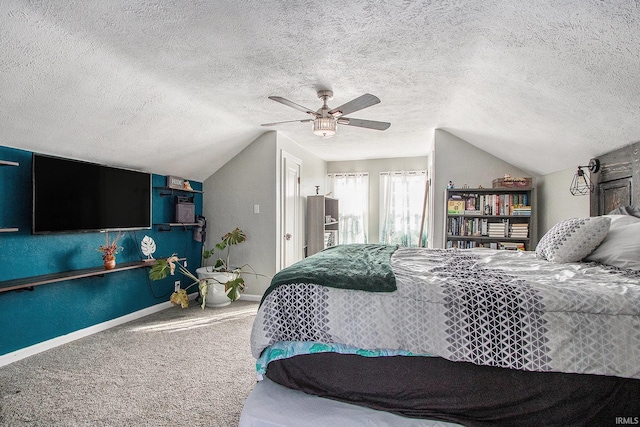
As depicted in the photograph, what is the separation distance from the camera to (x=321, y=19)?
183cm

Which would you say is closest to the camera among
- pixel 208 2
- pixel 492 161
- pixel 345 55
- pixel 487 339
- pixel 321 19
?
pixel 487 339

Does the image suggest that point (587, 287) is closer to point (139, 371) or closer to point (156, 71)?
point (139, 371)

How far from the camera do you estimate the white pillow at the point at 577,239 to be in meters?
2.05

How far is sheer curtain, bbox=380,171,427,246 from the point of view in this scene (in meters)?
5.97

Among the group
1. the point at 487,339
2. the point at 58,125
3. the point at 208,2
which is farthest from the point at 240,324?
the point at 208,2

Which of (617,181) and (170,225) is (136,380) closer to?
(170,225)

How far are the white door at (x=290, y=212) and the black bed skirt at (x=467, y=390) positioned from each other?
279 centimetres

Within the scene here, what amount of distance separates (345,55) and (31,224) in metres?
2.77

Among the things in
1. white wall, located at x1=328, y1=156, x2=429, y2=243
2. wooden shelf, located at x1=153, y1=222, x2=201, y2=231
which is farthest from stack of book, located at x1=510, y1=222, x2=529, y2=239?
wooden shelf, located at x1=153, y1=222, x2=201, y2=231

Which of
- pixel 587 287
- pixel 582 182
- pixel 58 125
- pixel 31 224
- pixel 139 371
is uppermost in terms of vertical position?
pixel 58 125

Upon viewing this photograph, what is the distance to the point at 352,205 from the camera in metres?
6.34

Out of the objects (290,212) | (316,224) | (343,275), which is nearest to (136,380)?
(343,275)

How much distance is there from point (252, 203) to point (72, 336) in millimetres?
2268

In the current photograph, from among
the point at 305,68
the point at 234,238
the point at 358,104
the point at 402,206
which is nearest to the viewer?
the point at 358,104
